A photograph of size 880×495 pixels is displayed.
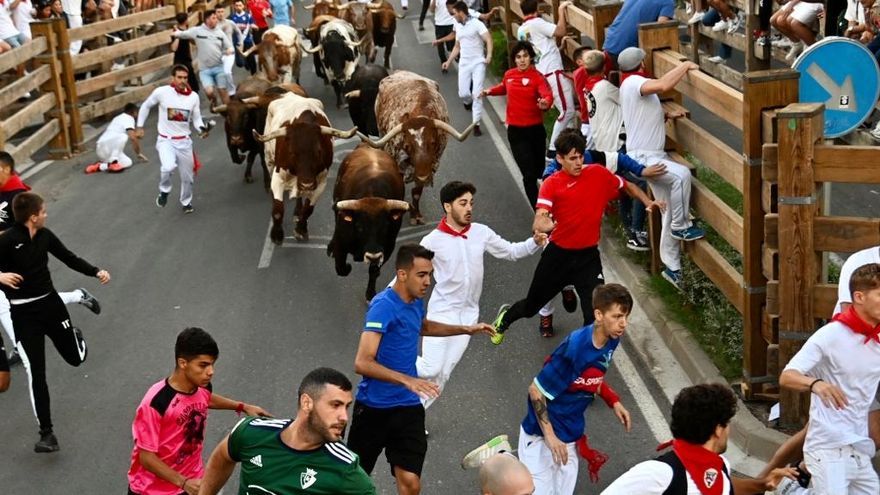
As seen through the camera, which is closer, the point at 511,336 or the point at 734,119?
the point at 734,119

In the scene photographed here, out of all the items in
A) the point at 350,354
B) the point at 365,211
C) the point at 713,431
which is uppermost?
the point at 713,431

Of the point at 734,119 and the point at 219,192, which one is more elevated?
the point at 734,119

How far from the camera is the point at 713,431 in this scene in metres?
5.34

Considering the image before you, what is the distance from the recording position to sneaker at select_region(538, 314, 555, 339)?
10.9 meters

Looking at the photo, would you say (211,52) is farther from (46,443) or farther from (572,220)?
(572,220)

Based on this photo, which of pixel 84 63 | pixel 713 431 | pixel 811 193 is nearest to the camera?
pixel 713 431

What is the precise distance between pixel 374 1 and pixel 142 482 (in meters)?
19.6

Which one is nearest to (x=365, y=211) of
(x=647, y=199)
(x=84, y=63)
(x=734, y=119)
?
(x=647, y=199)

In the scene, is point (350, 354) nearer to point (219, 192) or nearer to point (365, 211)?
point (365, 211)

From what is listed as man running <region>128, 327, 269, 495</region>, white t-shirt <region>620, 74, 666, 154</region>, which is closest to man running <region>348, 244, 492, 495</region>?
man running <region>128, 327, 269, 495</region>

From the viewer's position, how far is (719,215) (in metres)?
9.73

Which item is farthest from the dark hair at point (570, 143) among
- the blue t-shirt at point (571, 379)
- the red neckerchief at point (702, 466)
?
the red neckerchief at point (702, 466)

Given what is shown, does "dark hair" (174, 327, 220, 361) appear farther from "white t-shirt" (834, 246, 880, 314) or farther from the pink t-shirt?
"white t-shirt" (834, 246, 880, 314)

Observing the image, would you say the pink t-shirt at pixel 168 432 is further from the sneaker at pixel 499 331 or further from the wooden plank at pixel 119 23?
the wooden plank at pixel 119 23
